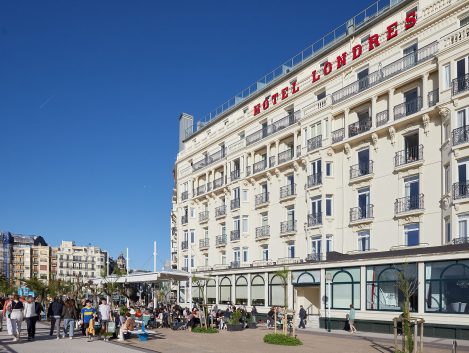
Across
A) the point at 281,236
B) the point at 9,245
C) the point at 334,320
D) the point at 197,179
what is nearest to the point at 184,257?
the point at 197,179

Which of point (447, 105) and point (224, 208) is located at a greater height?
point (447, 105)

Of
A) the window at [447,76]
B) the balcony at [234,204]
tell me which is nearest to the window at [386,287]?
the window at [447,76]

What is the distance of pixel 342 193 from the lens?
3597cm

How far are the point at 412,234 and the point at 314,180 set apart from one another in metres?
8.57

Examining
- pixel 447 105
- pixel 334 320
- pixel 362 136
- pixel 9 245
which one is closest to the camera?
pixel 447 105

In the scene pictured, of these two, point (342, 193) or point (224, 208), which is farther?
point (224, 208)

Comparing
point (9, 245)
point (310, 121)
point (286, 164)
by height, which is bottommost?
point (9, 245)

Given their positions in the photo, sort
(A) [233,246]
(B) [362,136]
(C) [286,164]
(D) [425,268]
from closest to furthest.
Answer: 1. (D) [425,268]
2. (B) [362,136]
3. (C) [286,164]
4. (A) [233,246]

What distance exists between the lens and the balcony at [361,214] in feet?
110

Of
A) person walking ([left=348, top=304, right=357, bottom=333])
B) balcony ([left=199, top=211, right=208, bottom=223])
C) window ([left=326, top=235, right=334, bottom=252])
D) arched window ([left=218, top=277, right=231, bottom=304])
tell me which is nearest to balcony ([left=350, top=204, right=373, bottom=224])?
window ([left=326, top=235, right=334, bottom=252])

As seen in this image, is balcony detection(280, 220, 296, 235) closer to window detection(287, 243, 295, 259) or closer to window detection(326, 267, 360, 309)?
A: window detection(287, 243, 295, 259)

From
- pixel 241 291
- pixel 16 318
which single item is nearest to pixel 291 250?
pixel 241 291

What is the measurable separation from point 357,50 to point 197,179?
23818 mm

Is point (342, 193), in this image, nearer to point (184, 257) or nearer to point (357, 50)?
point (357, 50)
